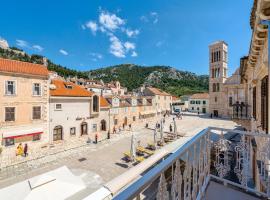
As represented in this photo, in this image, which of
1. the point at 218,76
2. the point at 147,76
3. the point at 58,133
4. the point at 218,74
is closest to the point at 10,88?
the point at 58,133

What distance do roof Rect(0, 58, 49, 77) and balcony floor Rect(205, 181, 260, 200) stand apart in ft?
62.5

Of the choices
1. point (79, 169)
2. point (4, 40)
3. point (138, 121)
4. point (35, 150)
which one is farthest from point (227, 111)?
point (4, 40)

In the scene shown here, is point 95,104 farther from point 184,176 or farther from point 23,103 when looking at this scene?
point 184,176

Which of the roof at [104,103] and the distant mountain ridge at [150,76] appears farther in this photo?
the distant mountain ridge at [150,76]

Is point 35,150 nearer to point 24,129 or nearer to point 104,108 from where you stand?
point 24,129

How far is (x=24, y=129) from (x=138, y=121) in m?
22.7

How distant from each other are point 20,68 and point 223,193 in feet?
65.4

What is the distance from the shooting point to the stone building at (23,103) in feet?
48.8

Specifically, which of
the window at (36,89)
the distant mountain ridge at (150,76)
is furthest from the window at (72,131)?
the distant mountain ridge at (150,76)

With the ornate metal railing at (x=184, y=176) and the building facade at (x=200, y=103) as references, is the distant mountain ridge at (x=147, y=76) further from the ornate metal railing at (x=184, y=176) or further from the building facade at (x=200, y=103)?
the ornate metal railing at (x=184, y=176)

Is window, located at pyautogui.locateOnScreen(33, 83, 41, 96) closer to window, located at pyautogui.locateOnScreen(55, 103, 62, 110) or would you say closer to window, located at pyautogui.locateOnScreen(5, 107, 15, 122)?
window, located at pyautogui.locateOnScreen(55, 103, 62, 110)

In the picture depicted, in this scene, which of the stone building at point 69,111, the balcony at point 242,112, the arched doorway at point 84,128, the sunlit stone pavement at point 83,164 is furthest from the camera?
the arched doorway at point 84,128

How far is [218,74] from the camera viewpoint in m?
42.8

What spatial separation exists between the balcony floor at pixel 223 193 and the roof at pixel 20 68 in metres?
19.0
